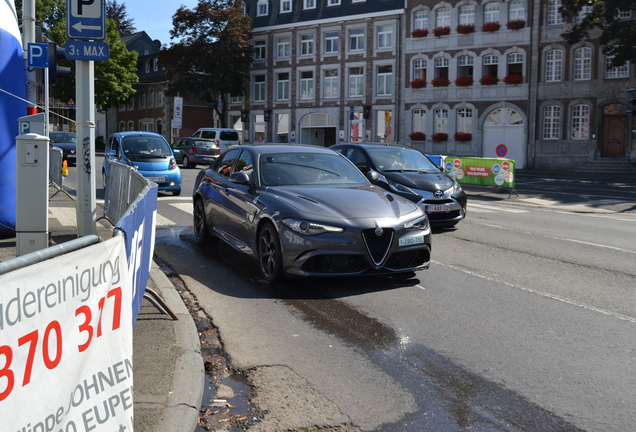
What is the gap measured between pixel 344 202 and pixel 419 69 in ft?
126

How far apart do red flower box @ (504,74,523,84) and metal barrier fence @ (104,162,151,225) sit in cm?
3415

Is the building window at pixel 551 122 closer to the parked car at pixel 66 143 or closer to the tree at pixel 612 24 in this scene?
the tree at pixel 612 24

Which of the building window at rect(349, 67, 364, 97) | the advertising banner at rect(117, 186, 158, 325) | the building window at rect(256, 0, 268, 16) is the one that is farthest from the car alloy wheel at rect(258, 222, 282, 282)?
the building window at rect(256, 0, 268, 16)

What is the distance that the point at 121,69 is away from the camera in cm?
6022

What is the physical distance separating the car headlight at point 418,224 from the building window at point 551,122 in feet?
114

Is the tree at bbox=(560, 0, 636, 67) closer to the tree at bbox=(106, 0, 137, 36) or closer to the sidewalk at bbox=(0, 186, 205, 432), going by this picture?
the sidewalk at bbox=(0, 186, 205, 432)

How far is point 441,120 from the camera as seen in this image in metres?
43.3

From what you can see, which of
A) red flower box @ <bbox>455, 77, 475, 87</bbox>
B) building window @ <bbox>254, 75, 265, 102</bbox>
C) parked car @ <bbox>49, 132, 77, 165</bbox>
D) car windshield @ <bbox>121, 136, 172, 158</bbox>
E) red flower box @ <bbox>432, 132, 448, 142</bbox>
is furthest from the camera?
building window @ <bbox>254, 75, 265, 102</bbox>

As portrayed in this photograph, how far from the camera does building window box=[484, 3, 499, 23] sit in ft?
135

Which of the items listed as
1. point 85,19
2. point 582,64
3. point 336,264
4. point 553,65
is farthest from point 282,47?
point 336,264

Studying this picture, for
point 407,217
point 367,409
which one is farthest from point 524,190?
point 367,409

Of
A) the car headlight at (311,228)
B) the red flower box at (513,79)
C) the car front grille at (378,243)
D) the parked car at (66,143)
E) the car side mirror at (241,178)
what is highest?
the red flower box at (513,79)


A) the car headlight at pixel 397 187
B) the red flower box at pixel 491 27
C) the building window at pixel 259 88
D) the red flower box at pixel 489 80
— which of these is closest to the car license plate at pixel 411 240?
the car headlight at pixel 397 187

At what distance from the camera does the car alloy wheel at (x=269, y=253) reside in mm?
7289
